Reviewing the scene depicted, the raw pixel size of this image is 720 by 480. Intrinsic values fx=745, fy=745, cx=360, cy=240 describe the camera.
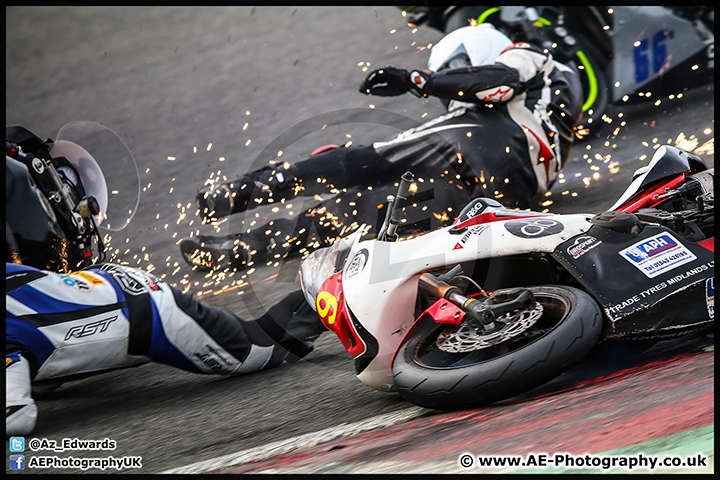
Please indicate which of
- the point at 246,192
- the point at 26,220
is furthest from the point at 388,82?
the point at 26,220

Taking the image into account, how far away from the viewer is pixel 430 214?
180 inches

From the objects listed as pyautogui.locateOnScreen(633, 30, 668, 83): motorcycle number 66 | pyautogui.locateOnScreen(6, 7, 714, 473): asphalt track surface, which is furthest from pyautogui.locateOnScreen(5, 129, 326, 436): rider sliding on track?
pyautogui.locateOnScreen(633, 30, 668, 83): motorcycle number 66

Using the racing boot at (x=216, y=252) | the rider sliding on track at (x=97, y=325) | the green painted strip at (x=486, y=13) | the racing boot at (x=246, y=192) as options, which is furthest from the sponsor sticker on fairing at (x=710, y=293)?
the green painted strip at (x=486, y=13)

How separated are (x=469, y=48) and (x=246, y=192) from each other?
1.82 metres

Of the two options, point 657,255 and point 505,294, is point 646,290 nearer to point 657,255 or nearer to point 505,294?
point 657,255

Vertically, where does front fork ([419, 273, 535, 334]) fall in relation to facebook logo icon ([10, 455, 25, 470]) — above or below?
above

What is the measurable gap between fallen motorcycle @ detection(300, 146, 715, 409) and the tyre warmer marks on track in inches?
4.3

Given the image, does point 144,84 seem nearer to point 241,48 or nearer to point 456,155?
point 241,48

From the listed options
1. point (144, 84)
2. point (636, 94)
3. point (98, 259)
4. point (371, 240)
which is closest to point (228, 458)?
point (371, 240)

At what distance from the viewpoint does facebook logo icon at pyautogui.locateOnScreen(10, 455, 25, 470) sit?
2686mm

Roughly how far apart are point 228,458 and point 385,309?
28.9 inches

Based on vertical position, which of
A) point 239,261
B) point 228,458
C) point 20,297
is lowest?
point 239,261

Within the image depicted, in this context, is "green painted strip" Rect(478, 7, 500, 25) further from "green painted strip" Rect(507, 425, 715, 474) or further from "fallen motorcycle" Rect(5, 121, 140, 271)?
"green painted strip" Rect(507, 425, 715, 474)

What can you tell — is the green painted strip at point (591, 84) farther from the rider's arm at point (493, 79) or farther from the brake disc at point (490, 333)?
the brake disc at point (490, 333)
